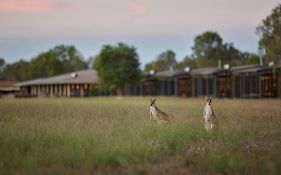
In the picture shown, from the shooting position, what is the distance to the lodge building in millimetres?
59594

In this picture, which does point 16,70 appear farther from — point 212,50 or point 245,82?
point 245,82

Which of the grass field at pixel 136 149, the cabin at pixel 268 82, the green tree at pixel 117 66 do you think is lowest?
the grass field at pixel 136 149

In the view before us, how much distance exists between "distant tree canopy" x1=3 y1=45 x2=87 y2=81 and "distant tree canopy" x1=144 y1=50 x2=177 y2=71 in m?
17.5

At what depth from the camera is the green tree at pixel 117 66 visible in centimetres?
7181

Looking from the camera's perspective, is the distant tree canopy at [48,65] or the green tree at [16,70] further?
the green tree at [16,70]

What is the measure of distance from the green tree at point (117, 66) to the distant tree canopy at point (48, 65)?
3799cm

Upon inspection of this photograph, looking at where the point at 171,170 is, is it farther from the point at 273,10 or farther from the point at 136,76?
the point at 136,76

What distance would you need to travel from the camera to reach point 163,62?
141000mm

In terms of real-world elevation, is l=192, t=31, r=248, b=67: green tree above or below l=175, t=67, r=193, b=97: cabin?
above

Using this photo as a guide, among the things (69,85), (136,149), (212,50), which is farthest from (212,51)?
(136,149)

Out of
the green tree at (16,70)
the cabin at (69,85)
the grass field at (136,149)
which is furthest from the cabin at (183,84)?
the green tree at (16,70)

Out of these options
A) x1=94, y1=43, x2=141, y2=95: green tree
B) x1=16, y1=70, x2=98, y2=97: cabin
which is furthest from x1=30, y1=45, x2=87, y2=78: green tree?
x1=94, y1=43, x2=141, y2=95: green tree

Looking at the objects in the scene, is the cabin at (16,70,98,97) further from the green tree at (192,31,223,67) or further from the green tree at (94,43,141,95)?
the green tree at (192,31,223,67)

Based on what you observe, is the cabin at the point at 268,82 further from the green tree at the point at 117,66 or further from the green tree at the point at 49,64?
the green tree at the point at 49,64
